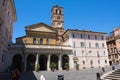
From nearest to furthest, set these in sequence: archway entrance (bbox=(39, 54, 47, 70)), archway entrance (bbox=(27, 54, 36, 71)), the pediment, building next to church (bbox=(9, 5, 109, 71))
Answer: building next to church (bbox=(9, 5, 109, 71)) < archway entrance (bbox=(27, 54, 36, 71)) < archway entrance (bbox=(39, 54, 47, 70)) < the pediment

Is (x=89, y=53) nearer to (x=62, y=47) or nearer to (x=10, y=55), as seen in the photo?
(x=62, y=47)

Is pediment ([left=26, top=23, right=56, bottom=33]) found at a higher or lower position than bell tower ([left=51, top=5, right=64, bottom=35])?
lower

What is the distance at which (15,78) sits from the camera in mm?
12961

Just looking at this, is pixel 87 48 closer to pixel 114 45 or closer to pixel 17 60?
pixel 114 45

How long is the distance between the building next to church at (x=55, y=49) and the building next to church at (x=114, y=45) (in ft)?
34.4

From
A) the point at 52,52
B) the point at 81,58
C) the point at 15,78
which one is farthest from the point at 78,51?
the point at 15,78

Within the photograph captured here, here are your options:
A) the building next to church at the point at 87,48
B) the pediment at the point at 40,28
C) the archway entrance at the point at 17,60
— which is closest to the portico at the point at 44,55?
the archway entrance at the point at 17,60

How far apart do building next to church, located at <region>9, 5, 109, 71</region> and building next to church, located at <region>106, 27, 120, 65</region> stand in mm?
10486

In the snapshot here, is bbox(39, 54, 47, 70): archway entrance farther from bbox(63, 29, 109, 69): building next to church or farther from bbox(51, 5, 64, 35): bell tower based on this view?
bbox(51, 5, 64, 35): bell tower

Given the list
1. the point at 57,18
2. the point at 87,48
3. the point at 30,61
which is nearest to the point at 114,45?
the point at 87,48

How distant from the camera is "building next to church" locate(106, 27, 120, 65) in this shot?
5322 cm

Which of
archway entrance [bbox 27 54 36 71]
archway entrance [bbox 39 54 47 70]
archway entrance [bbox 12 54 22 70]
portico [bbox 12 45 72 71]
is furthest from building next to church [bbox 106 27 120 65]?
archway entrance [bbox 12 54 22 70]

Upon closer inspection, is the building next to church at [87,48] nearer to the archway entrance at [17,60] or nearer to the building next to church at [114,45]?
the building next to church at [114,45]

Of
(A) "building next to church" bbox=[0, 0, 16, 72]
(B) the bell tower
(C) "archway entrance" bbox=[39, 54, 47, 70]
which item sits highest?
(B) the bell tower
